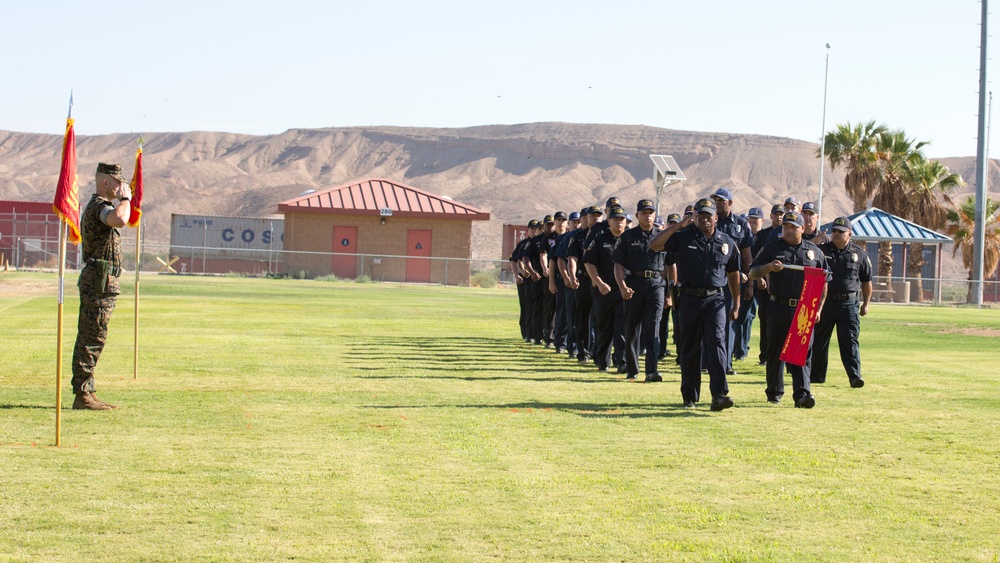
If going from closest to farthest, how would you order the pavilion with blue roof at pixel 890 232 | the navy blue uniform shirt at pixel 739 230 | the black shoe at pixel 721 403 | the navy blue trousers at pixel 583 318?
the black shoe at pixel 721 403, the navy blue uniform shirt at pixel 739 230, the navy blue trousers at pixel 583 318, the pavilion with blue roof at pixel 890 232

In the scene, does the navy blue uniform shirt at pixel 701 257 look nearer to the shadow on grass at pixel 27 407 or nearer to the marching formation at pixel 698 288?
the marching formation at pixel 698 288

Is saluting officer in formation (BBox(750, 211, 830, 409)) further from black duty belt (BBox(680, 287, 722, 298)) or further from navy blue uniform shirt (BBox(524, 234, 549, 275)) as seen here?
navy blue uniform shirt (BBox(524, 234, 549, 275))

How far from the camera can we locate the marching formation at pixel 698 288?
11023mm

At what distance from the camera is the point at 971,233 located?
182ft

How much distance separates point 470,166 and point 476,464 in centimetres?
13862

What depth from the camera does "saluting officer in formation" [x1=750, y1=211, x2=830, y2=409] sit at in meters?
11.2

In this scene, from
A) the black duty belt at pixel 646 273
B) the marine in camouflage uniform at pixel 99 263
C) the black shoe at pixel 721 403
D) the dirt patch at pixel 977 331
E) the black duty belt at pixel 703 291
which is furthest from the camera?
the dirt patch at pixel 977 331

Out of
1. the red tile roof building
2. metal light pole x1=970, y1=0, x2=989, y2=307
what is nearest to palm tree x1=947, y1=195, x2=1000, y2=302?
metal light pole x1=970, y1=0, x2=989, y2=307

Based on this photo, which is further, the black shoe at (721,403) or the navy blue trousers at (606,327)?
the navy blue trousers at (606,327)

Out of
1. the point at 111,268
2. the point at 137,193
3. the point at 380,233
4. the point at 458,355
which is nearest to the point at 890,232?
the point at 380,233

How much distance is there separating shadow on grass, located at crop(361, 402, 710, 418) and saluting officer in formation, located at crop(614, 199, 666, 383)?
1.91 metres

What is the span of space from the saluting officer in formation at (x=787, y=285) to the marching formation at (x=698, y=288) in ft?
0.04

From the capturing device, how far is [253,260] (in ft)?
180

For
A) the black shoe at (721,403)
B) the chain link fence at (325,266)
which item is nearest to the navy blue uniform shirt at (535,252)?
the black shoe at (721,403)
